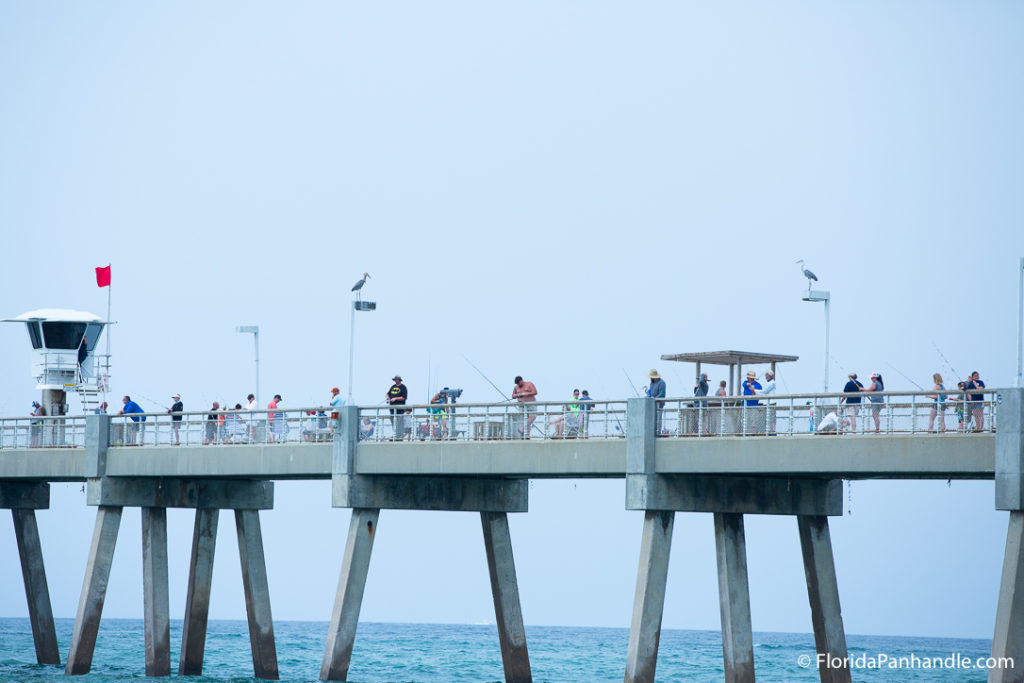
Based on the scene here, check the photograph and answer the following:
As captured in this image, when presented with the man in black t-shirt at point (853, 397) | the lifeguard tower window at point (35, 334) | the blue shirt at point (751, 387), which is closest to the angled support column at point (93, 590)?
the lifeguard tower window at point (35, 334)

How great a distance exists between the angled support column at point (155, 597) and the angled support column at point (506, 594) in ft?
33.5

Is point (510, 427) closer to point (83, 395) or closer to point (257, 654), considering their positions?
point (257, 654)

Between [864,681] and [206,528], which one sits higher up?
[206,528]

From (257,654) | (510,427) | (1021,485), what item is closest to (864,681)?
(257,654)

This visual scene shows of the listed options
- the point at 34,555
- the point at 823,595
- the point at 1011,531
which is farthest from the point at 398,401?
the point at 34,555

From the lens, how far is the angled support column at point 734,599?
34.8 m

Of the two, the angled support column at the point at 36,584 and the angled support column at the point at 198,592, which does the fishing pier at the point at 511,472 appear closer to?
the angled support column at the point at 198,592

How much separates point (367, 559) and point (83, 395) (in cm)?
1698

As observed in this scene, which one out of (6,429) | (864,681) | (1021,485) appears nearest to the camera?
(1021,485)

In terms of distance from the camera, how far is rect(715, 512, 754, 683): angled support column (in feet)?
114

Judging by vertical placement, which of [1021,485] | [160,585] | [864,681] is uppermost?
[1021,485]

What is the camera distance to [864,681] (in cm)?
6744

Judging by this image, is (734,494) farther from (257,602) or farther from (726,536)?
(257,602)

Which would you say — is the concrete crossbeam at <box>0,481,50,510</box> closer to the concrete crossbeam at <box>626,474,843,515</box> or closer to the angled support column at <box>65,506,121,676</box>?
the angled support column at <box>65,506,121,676</box>
